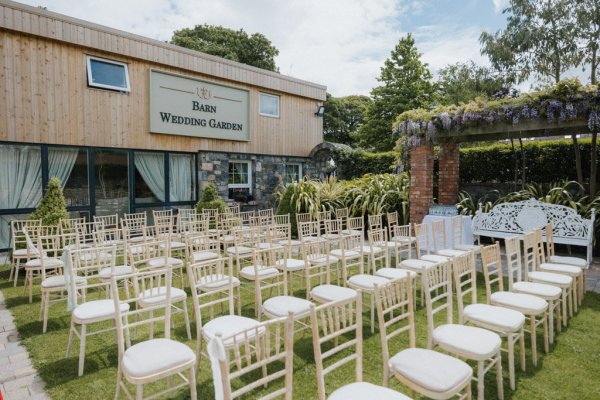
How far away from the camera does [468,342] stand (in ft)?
7.92

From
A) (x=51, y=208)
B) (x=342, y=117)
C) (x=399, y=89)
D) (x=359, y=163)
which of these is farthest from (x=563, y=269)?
(x=342, y=117)

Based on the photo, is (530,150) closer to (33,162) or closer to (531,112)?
(531,112)

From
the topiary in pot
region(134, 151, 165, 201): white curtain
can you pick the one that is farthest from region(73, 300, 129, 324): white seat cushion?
region(134, 151, 165, 201): white curtain

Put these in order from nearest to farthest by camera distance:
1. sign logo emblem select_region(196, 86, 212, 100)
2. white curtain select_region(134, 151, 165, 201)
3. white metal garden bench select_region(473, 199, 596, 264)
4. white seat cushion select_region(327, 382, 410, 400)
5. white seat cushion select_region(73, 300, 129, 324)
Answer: white seat cushion select_region(327, 382, 410, 400) → white seat cushion select_region(73, 300, 129, 324) → white metal garden bench select_region(473, 199, 596, 264) → white curtain select_region(134, 151, 165, 201) → sign logo emblem select_region(196, 86, 212, 100)

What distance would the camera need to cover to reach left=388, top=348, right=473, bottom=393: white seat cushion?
77.8 inches

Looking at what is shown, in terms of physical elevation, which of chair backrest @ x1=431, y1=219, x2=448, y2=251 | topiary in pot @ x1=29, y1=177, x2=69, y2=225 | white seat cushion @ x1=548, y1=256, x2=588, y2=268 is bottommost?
white seat cushion @ x1=548, y1=256, x2=588, y2=268

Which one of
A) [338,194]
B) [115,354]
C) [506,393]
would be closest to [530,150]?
[338,194]

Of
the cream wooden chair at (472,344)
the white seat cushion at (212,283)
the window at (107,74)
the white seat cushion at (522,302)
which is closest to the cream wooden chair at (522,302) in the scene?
the white seat cushion at (522,302)

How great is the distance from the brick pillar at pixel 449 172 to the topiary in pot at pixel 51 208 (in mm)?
7577

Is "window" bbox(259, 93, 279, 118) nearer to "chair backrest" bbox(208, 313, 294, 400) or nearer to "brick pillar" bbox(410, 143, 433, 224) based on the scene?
"brick pillar" bbox(410, 143, 433, 224)

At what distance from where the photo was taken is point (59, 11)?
24.6ft

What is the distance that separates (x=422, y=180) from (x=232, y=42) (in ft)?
58.7

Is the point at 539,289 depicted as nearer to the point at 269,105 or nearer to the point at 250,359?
the point at 250,359

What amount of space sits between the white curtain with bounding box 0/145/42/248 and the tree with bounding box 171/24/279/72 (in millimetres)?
15231
